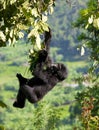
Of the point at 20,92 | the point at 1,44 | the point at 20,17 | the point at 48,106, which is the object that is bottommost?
the point at 48,106

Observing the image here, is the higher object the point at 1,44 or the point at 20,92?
the point at 1,44

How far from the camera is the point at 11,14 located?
283 inches

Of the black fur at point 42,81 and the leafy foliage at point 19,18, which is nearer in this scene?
the leafy foliage at point 19,18

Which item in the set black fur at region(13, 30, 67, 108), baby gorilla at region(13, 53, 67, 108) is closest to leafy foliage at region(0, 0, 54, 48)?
black fur at region(13, 30, 67, 108)

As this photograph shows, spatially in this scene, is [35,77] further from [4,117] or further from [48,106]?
[4,117]

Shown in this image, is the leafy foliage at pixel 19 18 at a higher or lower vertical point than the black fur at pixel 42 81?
higher

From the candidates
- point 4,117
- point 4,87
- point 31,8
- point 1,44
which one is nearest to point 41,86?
point 1,44

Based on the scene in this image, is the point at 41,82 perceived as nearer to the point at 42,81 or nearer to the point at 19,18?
the point at 42,81

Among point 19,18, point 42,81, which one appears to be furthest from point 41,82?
point 19,18

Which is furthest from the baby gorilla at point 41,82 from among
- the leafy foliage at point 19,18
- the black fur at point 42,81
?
the leafy foliage at point 19,18

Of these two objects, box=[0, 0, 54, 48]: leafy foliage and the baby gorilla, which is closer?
box=[0, 0, 54, 48]: leafy foliage

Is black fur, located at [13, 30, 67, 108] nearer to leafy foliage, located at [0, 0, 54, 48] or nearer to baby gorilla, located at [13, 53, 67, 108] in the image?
baby gorilla, located at [13, 53, 67, 108]

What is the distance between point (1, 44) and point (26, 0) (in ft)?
3.32

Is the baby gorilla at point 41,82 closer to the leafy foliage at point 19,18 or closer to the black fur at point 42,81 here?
the black fur at point 42,81
